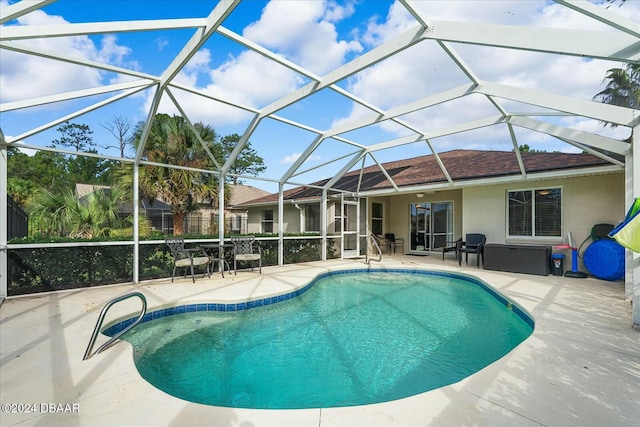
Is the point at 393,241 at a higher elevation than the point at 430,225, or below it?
below

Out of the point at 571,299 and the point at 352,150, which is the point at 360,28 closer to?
the point at 352,150

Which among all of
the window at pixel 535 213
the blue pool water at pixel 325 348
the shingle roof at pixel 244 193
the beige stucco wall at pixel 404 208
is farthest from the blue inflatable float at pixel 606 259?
the shingle roof at pixel 244 193

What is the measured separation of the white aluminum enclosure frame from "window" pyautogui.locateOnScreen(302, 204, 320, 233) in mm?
6593

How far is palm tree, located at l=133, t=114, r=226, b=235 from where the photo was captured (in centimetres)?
1022

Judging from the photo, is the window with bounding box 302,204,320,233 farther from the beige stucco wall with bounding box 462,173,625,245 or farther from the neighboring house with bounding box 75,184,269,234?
the beige stucco wall with bounding box 462,173,625,245

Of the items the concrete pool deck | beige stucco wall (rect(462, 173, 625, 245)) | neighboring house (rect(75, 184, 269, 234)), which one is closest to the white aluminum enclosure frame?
beige stucco wall (rect(462, 173, 625, 245))

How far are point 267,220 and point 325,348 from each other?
12.8 metres

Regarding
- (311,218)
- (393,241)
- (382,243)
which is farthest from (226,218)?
(393,241)

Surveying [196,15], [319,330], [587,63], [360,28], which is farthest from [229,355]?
[587,63]

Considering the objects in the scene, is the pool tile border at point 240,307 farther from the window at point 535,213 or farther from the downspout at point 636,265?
Answer: the window at point 535,213

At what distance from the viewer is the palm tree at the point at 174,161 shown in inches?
402

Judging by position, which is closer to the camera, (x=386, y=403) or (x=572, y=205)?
(x=386, y=403)

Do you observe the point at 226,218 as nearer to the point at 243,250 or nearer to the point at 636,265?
the point at 243,250

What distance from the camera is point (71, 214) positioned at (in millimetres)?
7785
